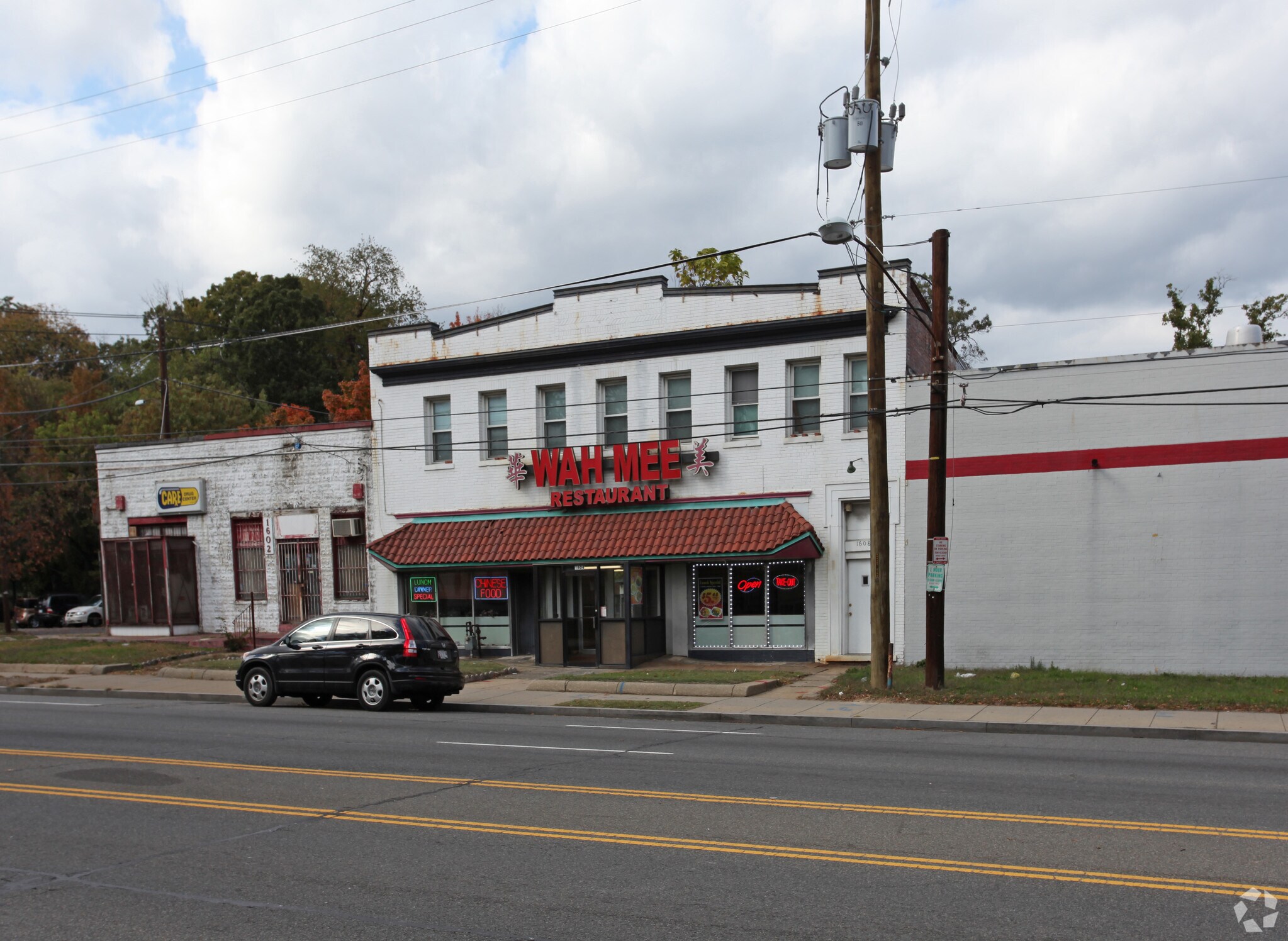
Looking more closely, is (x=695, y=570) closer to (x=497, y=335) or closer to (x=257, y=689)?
(x=497, y=335)

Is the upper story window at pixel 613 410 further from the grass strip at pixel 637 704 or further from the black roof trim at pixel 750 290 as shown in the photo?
the grass strip at pixel 637 704

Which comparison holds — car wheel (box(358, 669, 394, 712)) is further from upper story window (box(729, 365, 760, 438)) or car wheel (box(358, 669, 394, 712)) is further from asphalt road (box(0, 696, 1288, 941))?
upper story window (box(729, 365, 760, 438))

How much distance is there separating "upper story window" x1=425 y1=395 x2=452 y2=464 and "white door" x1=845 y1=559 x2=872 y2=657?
11.0m

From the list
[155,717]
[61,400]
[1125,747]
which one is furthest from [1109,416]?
[61,400]

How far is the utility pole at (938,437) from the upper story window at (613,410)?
966 centimetres

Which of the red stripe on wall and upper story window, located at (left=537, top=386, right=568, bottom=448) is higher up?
upper story window, located at (left=537, top=386, right=568, bottom=448)

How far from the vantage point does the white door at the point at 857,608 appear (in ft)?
75.4

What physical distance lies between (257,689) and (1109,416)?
16763 mm

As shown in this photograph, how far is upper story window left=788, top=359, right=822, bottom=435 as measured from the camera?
23.6m

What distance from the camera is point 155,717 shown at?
55.6ft

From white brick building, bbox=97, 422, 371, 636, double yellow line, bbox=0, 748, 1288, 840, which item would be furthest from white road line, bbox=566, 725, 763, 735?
white brick building, bbox=97, 422, 371, 636

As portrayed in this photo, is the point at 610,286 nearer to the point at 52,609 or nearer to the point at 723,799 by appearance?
the point at 723,799

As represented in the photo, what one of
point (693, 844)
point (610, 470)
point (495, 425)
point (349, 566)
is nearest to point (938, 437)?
point (610, 470)

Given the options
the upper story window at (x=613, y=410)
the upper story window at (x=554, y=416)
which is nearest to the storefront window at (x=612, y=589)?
the upper story window at (x=613, y=410)
